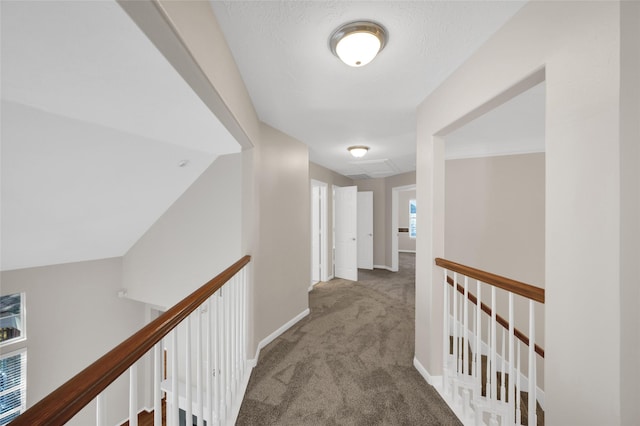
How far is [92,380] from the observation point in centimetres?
55

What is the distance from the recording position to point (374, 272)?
573 centimetres

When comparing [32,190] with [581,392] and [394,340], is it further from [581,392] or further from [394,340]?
[581,392]

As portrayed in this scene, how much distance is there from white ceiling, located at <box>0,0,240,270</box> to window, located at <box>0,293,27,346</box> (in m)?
0.44

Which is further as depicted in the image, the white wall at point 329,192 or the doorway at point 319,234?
the doorway at point 319,234

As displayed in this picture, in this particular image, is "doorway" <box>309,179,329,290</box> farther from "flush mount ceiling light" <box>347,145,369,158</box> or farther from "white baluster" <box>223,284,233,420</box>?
"white baluster" <box>223,284,233,420</box>

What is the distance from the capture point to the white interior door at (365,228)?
6004mm

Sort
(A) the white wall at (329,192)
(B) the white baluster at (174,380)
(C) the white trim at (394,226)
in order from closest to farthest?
(B) the white baluster at (174,380)
(A) the white wall at (329,192)
(C) the white trim at (394,226)

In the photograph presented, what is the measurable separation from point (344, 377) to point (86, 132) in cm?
311

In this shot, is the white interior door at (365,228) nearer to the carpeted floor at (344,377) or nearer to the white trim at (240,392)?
the carpeted floor at (344,377)

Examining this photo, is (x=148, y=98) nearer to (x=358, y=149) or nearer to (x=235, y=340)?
(x=235, y=340)

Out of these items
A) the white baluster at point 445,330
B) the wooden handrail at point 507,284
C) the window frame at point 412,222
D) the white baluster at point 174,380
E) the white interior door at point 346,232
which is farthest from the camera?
the window frame at point 412,222

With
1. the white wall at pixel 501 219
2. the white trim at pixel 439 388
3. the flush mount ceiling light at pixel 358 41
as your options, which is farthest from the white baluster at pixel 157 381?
the white wall at pixel 501 219

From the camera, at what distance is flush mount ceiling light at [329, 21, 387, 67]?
4.04ft

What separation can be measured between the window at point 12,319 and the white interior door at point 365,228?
18.6 ft
